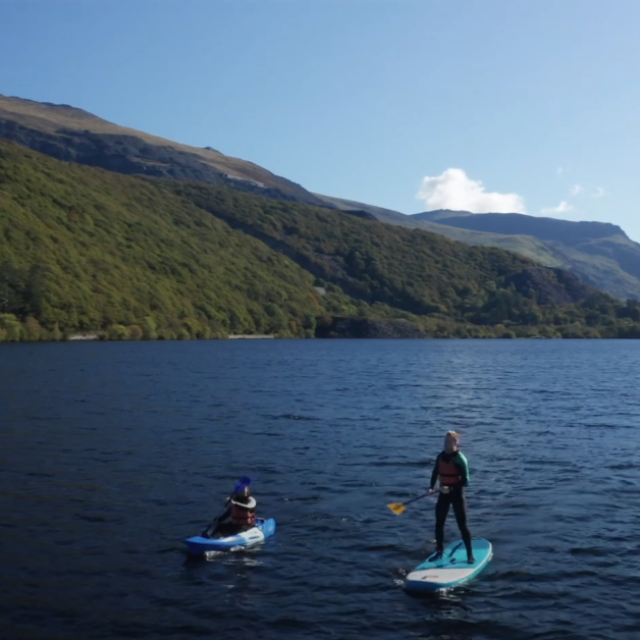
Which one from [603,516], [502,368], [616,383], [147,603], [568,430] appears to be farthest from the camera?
[502,368]

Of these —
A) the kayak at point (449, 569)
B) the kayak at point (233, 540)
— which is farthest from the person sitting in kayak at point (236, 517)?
the kayak at point (449, 569)

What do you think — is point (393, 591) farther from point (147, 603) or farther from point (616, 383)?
point (616, 383)

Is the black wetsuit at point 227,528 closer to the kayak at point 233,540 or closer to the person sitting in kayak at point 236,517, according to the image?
the person sitting in kayak at point 236,517

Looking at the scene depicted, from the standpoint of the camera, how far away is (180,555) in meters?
20.4

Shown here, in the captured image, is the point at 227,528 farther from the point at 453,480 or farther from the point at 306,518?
the point at 453,480

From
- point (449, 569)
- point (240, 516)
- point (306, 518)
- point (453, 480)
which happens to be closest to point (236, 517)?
point (240, 516)

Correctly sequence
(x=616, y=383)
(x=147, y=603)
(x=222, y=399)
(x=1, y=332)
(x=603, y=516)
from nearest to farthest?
(x=147, y=603), (x=603, y=516), (x=222, y=399), (x=616, y=383), (x=1, y=332)

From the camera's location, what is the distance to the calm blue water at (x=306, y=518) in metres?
16.8

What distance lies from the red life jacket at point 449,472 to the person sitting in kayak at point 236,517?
5381 millimetres

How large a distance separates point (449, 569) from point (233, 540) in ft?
18.2

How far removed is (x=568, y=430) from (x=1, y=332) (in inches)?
4441

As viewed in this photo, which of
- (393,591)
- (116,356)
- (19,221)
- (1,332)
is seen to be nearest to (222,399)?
(393,591)

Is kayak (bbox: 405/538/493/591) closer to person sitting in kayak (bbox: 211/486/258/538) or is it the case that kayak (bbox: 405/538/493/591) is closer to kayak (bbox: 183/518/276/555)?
kayak (bbox: 183/518/276/555)

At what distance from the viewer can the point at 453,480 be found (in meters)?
19.4
